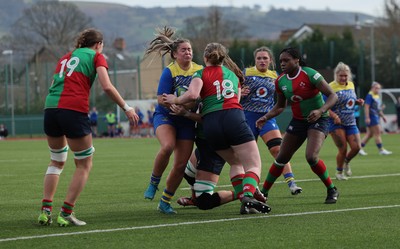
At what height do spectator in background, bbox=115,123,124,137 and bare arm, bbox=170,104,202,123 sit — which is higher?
bare arm, bbox=170,104,202,123

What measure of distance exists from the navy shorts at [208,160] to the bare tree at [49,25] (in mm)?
94784

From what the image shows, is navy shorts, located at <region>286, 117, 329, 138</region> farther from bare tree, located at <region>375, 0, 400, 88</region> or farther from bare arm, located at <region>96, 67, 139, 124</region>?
bare tree, located at <region>375, 0, 400, 88</region>

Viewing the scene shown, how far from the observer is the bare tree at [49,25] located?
109000 mm

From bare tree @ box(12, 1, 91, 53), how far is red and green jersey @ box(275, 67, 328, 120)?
94122 mm

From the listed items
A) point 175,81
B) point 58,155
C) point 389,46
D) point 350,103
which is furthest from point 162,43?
point 389,46

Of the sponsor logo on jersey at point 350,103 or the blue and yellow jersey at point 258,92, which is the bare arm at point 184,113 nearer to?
the blue and yellow jersey at point 258,92

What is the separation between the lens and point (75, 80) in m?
9.22

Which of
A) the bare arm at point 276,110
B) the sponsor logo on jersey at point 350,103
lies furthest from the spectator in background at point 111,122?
the bare arm at point 276,110

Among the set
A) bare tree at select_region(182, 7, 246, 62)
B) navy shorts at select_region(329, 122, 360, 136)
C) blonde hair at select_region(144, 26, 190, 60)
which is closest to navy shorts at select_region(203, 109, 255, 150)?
blonde hair at select_region(144, 26, 190, 60)

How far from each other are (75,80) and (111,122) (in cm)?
4173

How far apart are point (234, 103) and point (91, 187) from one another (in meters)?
5.32

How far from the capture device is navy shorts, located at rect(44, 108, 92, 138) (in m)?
9.15

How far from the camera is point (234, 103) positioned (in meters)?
10.1

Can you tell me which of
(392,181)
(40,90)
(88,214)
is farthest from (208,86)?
(40,90)
